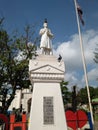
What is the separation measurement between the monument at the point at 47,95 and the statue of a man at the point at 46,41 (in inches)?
25.7

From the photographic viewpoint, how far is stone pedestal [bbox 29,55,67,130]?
7.07 m

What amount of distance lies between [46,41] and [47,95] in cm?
256

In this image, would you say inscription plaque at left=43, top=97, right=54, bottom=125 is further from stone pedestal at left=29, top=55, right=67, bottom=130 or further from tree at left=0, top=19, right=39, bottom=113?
tree at left=0, top=19, right=39, bottom=113

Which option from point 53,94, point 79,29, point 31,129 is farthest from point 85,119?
point 79,29

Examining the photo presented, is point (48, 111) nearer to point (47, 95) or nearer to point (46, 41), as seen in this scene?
point (47, 95)

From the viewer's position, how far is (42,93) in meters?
7.40

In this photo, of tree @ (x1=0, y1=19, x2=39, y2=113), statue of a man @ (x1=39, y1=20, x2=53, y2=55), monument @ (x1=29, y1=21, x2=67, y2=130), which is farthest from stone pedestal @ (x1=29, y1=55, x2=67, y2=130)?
tree @ (x1=0, y1=19, x2=39, y2=113)

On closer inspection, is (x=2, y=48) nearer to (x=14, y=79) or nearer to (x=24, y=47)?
(x=24, y=47)

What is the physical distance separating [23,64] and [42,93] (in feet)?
39.7

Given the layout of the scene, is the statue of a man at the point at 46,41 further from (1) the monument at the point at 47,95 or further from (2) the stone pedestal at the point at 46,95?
(2) the stone pedestal at the point at 46,95

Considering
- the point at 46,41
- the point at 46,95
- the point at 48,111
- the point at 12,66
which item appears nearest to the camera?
the point at 48,111

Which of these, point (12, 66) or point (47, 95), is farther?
point (12, 66)

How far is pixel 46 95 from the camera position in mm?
7406

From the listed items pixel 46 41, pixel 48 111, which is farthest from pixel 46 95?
pixel 46 41
